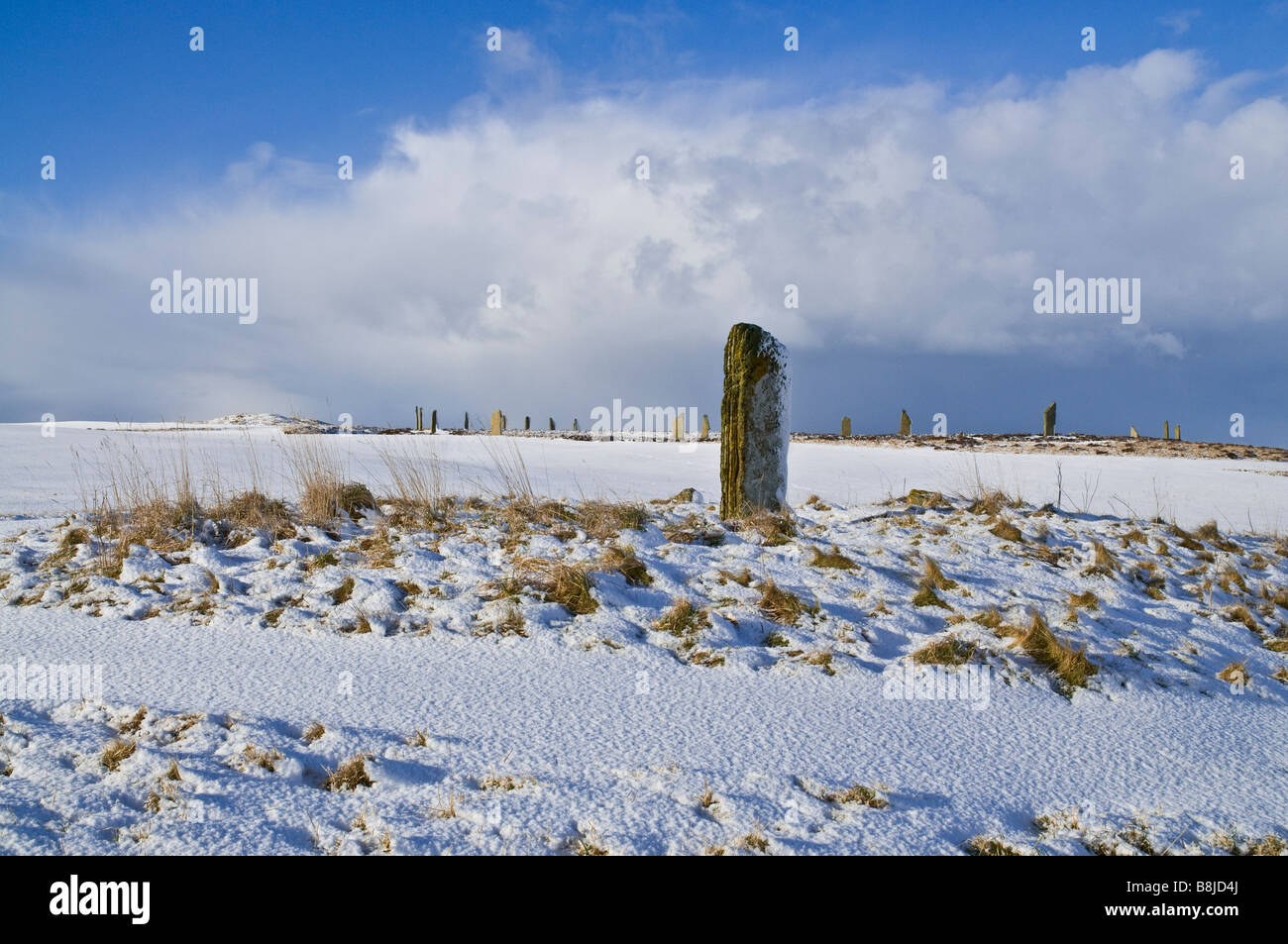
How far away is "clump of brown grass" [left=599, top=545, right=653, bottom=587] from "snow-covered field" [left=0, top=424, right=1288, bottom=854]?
1.3 inches

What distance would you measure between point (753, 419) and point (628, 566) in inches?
92.2

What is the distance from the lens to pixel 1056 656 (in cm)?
390

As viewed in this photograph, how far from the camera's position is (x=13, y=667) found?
3674 mm

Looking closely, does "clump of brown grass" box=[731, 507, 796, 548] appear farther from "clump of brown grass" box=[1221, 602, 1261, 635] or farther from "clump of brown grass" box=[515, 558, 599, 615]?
"clump of brown grass" box=[1221, 602, 1261, 635]

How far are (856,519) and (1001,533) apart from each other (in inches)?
45.2

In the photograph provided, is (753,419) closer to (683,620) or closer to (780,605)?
(780,605)

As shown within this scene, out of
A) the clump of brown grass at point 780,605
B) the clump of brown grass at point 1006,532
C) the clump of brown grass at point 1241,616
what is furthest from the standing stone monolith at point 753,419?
the clump of brown grass at point 1241,616

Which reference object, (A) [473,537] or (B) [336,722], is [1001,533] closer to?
(A) [473,537]

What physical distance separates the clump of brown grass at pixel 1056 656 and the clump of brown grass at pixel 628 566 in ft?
7.18

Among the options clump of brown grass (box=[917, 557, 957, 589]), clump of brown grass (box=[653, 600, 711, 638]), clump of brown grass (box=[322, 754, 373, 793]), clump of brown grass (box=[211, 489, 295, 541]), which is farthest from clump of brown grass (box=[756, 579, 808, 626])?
clump of brown grass (box=[211, 489, 295, 541])

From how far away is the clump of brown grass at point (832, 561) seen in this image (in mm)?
5066

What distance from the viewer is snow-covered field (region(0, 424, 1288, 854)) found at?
2533mm

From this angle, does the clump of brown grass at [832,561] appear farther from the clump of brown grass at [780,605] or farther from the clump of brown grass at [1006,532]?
the clump of brown grass at [1006,532]

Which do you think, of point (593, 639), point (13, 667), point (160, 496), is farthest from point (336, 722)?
point (160, 496)
